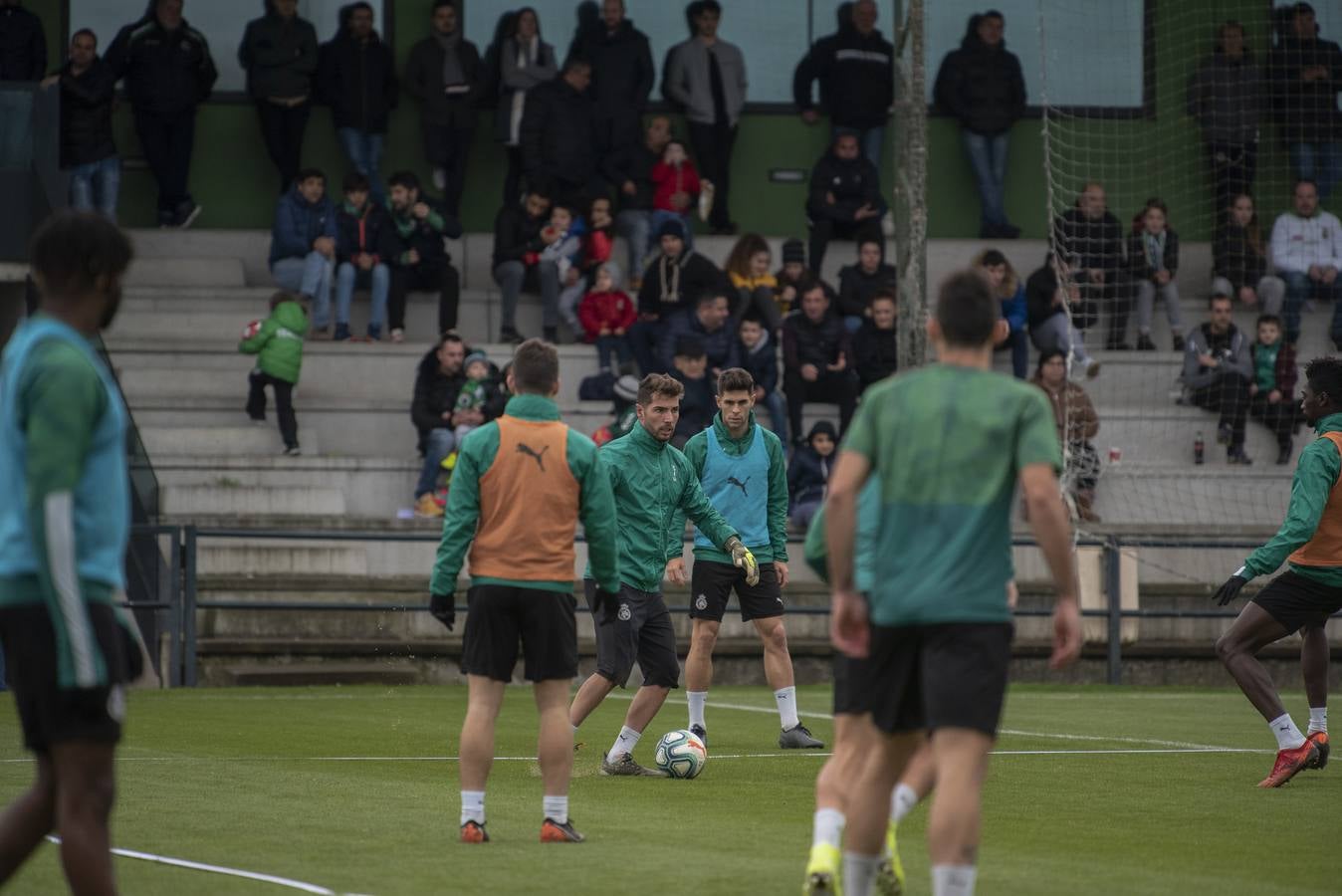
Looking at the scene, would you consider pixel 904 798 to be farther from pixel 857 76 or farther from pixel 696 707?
pixel 857 76

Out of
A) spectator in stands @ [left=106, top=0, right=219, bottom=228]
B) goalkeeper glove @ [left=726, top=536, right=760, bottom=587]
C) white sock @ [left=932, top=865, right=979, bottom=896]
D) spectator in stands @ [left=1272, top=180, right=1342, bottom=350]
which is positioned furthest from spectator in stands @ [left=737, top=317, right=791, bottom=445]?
white sock @ [left=932, top=865, right=979, bottom=896]

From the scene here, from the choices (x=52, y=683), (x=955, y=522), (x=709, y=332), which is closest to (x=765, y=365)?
(x=709, y=332)

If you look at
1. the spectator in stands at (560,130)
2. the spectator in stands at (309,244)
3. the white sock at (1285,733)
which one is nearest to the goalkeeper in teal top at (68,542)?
the white sock at (1285,733)

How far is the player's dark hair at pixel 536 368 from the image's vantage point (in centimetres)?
837

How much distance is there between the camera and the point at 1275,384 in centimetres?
2308

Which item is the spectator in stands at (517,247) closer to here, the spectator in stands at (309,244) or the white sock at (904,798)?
the spectator in stands at (309,244)

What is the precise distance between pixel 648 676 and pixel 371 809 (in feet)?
7.58

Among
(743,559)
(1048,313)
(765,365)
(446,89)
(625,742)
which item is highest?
(446,89)

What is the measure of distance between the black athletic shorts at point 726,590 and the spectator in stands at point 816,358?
9.01 metres

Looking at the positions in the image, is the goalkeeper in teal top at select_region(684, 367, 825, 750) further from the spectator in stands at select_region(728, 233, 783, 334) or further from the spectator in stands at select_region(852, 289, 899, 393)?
the spectator in stands at select_region(728, 233, 783, 334)

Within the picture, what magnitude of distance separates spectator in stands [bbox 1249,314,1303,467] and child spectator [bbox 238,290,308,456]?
10.5m

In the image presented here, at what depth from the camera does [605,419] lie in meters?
22.1

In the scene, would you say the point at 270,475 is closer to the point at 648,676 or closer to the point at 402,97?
the point at 402,97

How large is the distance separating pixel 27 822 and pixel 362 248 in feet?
57.9
